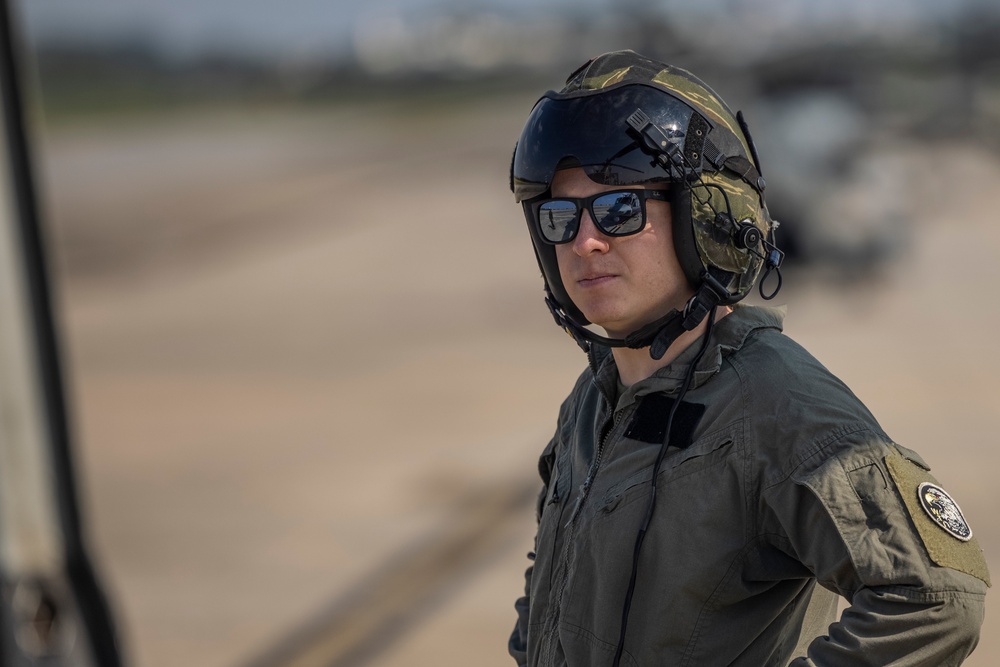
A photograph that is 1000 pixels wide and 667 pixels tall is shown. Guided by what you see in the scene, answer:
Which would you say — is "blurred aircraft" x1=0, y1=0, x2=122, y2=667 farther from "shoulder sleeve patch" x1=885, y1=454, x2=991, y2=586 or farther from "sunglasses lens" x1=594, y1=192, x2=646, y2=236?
"shoulder sleeve patch" x1=885, y1=454, x2=991, y2=586

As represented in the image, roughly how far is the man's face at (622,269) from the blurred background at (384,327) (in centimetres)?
378

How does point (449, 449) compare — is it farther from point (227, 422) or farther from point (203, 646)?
point (203, 646)

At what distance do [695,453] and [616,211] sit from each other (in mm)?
366

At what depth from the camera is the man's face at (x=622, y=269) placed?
1.67 metres

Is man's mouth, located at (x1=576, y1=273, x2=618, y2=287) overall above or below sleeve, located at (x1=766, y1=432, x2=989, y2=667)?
above

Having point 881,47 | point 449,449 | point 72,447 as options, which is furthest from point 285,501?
point 881,47

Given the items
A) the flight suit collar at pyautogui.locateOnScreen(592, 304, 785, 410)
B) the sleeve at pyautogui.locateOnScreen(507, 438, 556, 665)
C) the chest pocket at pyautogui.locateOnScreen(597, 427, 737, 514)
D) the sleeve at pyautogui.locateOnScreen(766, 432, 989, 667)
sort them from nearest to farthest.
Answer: the sleeve at pyautogui.locateOnScreen(766, 432, 989, 667), the chest pocket at pyautogui.locateOnScreen(597, 427, 737, 514), the flight suit collar at pyautogui.locateOnScreen(592, 304, 785, 410), the sleeve at pyautogui.locateOnScreen(507, 438, 556, 665)

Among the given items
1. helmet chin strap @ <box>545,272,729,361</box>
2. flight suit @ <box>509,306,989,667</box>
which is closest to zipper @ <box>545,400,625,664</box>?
flight suit @ <box>509,306,989,667</box>

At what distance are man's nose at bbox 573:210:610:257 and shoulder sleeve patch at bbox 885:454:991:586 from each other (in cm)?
49

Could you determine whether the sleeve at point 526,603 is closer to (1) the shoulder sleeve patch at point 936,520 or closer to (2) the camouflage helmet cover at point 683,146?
(2) the camouflage helmet cover at point 683,146

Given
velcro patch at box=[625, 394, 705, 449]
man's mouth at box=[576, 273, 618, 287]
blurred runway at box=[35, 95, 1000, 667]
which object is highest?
man's mouth at box=[576, 273, 618, 287]

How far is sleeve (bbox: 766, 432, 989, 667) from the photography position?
1.40 meters

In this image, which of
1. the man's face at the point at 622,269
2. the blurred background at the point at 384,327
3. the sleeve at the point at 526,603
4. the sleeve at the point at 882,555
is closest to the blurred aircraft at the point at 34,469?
the blurred background at the point at 384,327

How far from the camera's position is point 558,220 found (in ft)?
5.60
